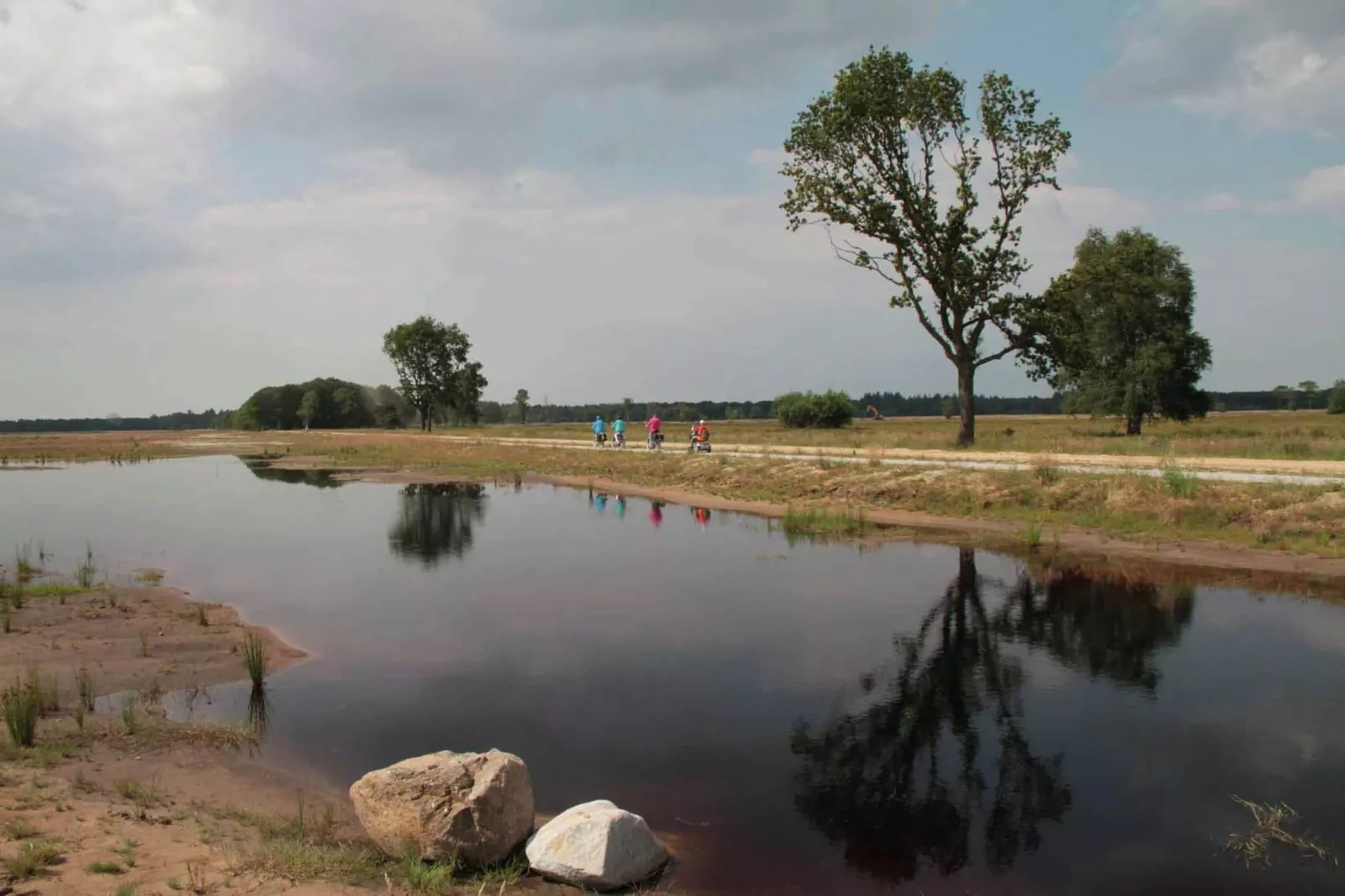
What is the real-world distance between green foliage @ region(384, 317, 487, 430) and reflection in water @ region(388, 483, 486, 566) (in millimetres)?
80424

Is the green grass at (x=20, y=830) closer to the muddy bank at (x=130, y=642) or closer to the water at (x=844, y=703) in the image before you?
the water at (x=844, y=703)

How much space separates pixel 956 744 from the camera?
31.7 feet

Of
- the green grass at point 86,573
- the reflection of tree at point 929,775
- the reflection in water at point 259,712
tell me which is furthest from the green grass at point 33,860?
the green grass at point 86,573

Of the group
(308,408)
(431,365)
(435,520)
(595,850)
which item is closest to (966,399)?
(435,520)

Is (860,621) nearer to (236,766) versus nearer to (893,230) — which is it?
(236,766)

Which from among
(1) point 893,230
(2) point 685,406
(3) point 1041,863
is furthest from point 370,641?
(2) point 685,406

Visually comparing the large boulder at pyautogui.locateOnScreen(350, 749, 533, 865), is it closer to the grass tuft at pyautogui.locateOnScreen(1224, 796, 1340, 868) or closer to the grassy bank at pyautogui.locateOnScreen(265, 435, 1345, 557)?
the grass tuft at pyautogui.locateOnScreen(1224, 796, 1340, 868)

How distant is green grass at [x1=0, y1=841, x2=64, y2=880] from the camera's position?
597 cm

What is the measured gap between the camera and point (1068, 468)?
28000 millimetres

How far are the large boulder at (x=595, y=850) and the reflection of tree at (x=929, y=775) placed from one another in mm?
1800

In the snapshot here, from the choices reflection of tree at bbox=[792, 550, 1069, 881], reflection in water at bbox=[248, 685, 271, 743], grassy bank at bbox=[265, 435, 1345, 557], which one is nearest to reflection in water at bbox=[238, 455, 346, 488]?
grassy bank at bbox=[265, 435, 1345, 557]

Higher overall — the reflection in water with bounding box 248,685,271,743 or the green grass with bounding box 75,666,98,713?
the green grass with bounding box 75,666,98,713

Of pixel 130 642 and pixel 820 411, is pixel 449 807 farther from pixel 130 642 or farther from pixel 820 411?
pixel 820 411

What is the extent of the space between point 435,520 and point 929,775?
78.5 feet
